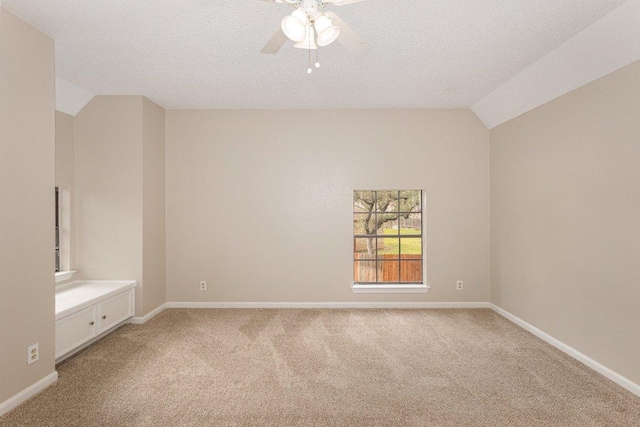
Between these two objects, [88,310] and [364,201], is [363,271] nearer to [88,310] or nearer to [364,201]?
[364,201]

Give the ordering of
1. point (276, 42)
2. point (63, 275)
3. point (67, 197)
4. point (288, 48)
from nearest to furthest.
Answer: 1. point (276, 42)
2. point (288, 48)
3. point (63, 275)
4. point (67, 197)

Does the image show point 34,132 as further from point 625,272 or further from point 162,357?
point 625,272

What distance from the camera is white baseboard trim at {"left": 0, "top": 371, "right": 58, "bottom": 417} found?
2352 millimetres

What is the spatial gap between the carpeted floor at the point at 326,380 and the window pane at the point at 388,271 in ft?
3.09

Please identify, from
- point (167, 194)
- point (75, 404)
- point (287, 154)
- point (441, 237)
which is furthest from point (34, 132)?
point (441, 237)

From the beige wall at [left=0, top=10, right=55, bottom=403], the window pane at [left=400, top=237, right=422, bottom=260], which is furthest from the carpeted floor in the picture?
the window pane at [left=400, top=237, right=422, bottom=260]

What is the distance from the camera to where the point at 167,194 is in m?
4.88

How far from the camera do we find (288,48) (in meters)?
2.98

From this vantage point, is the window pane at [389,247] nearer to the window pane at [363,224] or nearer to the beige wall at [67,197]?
the window pane at [363,224]

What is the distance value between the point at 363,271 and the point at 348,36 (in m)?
3.60

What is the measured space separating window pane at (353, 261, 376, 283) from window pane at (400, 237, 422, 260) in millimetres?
448

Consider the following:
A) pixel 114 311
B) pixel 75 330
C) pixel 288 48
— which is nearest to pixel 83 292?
pixel 114 311

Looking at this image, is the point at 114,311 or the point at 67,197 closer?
the point at 114,311

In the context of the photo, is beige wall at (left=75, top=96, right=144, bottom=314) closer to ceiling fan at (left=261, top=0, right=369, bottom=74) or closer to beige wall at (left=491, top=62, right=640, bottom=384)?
Result: ceiling fan at (left=261, top=0, right=369, bottom=74)
